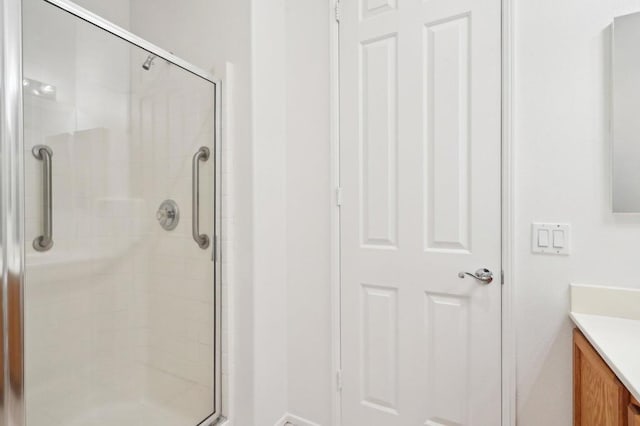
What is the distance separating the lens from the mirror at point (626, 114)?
3.76ft

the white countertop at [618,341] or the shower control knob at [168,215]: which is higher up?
the shower control knob at [168,215]

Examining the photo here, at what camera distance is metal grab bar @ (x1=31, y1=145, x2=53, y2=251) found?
1.10 m

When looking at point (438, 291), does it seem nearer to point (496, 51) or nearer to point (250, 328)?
point (250, 328)

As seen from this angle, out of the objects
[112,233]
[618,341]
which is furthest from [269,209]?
[618,341]

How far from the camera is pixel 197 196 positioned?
161 centimetres

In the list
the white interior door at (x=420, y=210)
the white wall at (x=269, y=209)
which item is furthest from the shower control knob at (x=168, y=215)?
the white interior door at (x=420, y=210)

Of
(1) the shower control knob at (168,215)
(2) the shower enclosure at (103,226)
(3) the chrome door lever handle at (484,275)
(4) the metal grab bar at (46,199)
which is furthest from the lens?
(1) the shower control knob at (168,215)

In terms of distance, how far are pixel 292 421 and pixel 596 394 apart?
1416 mm

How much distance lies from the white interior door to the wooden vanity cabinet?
26 centimetres

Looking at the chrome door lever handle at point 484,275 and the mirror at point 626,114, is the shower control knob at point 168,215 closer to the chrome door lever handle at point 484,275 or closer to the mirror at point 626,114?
the chrome door lever handle at point 484,275

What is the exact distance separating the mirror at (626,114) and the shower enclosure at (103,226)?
1648 mm

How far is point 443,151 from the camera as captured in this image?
1436 mm

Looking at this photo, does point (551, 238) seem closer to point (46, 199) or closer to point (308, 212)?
point (308, 212)

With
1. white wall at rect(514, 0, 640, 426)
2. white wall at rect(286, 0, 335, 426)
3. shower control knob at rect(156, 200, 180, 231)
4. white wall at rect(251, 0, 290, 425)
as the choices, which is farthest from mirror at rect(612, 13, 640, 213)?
shower control knob at rect(156, 200, 180, 231)
